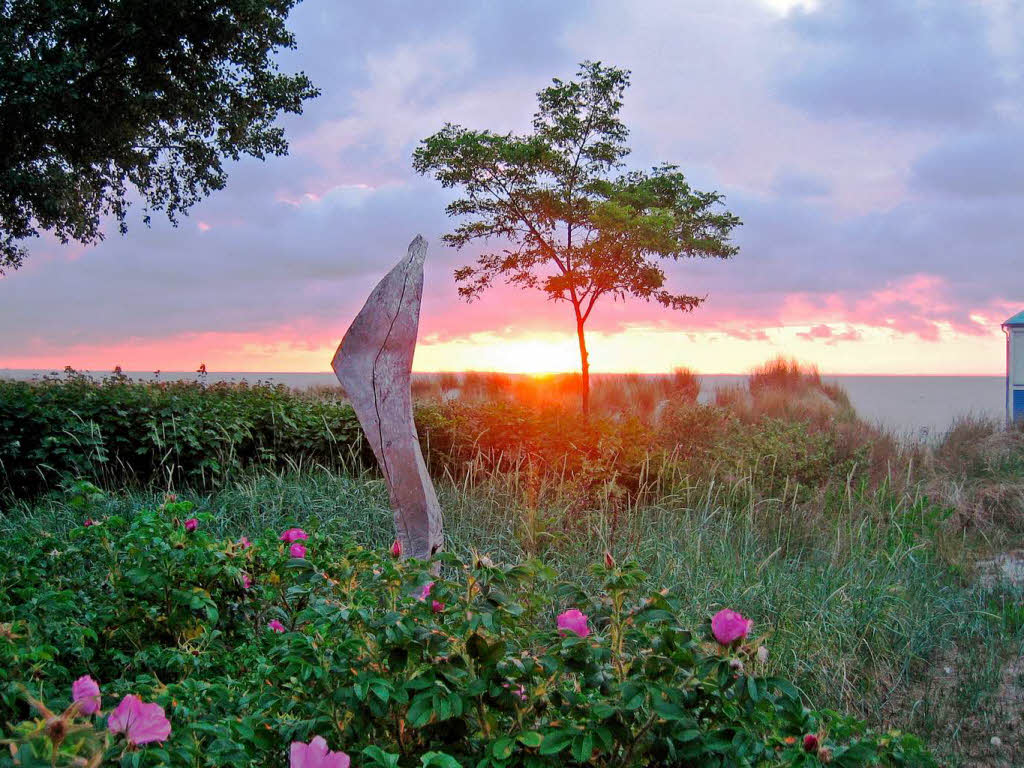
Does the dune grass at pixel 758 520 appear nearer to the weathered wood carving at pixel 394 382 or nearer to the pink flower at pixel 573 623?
the weathered wood carving at pixel 394 382

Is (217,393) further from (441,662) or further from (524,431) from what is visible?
(441,662)

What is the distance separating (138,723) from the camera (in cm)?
133

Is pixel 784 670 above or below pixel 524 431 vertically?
below

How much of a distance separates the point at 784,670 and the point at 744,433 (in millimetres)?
4803

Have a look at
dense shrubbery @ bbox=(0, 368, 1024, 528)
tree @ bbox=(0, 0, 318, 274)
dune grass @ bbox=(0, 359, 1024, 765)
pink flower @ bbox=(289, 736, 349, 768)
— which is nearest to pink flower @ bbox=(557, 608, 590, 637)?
pink flower @ bbox=(289, 736, 349, 768)

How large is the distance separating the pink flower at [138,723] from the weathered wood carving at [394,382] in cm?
281

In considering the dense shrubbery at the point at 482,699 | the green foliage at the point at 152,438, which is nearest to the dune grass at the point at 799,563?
the green foliage at the point at 152,438

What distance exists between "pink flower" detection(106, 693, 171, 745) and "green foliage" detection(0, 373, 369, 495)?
5461mm

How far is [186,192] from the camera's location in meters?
13.3

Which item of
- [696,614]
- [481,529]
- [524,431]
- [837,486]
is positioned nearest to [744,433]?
[837,486]

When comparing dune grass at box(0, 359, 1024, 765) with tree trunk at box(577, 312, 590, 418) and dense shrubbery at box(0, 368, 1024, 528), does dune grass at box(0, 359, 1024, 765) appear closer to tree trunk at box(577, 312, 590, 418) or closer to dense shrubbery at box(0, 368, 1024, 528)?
dense shrubbery at box(0, 368, 1024, 528)

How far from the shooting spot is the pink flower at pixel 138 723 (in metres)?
1.31

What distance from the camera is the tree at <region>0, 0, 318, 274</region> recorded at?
10195mm

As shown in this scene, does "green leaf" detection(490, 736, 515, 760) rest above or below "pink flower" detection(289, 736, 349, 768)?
below
